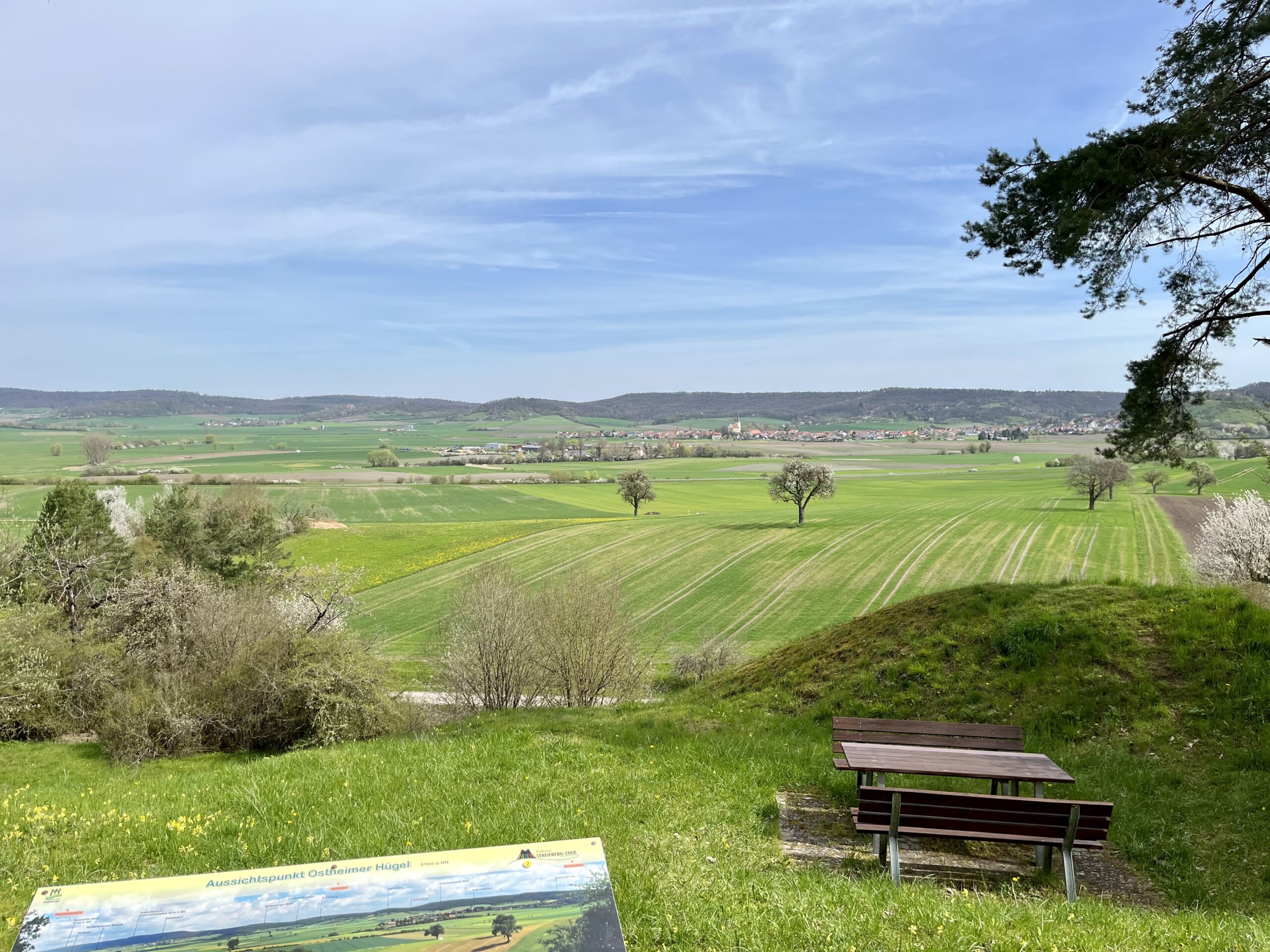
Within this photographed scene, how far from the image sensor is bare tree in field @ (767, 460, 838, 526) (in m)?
76.6

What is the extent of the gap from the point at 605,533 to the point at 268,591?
4039 centimetres

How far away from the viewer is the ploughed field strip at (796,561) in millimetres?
46844

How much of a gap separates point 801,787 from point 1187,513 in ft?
245

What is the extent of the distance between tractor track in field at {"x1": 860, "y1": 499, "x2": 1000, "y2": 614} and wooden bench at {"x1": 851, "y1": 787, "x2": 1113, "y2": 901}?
35.4m

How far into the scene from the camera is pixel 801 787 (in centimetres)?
927

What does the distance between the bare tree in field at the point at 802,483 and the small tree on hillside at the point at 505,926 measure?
242ft

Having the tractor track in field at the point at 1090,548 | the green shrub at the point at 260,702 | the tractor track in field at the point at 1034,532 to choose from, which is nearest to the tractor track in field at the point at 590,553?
the tractor track in field at the point at 1034,532

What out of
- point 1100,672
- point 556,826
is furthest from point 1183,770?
point 556,826

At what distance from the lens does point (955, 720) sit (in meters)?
12.3

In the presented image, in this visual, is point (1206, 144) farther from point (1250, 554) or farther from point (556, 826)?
point (1250, 554)

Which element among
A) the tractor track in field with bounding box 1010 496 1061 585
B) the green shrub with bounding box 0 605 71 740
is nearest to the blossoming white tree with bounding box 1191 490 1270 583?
the tractor track in field with bounding box 1010 496 1061 585

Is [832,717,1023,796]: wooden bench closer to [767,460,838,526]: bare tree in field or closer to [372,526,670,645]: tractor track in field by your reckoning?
[372,526,670,645]: tractor track in field

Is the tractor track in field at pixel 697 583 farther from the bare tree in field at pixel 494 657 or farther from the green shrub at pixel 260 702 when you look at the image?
the green shrub at pixel 260 702

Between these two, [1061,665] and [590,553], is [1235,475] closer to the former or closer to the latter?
[590,553]
